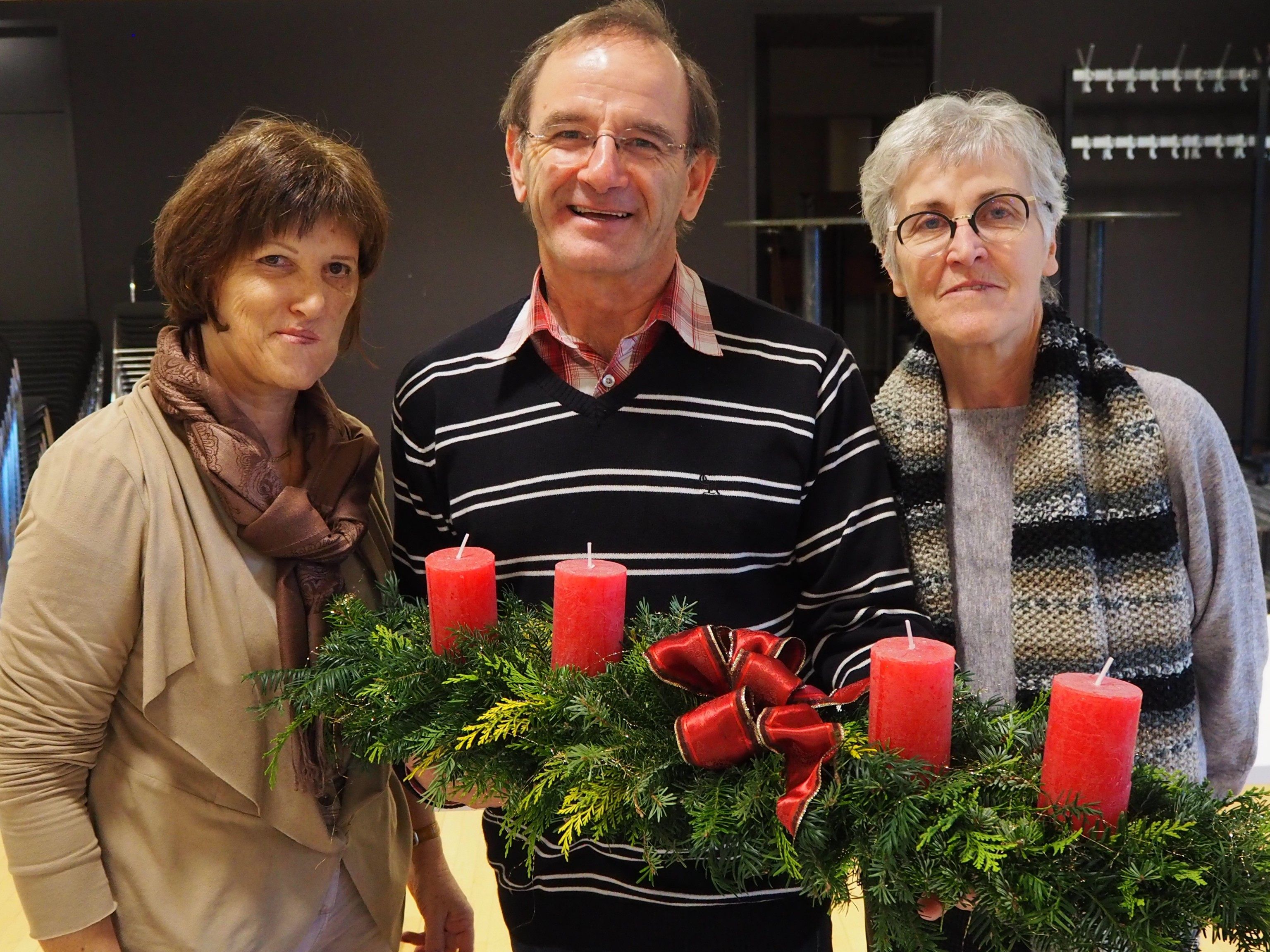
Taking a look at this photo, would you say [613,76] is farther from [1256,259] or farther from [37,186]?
[1256,259]

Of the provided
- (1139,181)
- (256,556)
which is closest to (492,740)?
(256,556)

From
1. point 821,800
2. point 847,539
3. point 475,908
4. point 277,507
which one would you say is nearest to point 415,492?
point 277,507

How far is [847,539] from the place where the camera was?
1395 millimetres

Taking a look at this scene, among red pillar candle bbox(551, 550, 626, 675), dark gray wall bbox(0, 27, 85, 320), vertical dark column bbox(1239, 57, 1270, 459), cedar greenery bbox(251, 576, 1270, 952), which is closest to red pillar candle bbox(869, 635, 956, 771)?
cedar greenery bbox(251, 576, 1270, 952)

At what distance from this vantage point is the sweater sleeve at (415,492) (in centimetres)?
151

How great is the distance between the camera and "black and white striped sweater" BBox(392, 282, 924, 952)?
1403 millimetres

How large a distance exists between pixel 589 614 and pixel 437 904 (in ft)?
2.69

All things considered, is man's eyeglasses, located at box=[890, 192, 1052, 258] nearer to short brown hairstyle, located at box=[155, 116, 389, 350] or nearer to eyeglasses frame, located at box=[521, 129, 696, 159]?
eyeglasses frame, located at box=[521, 129, 696, 159]

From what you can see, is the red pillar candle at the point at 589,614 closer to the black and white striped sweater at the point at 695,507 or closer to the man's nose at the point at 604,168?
the black and white striped sweater at the point at 695,507

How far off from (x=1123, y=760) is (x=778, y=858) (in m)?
0.31

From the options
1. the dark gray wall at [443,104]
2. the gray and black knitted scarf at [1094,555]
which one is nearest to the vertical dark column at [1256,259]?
the dark gray wall at [443,104]

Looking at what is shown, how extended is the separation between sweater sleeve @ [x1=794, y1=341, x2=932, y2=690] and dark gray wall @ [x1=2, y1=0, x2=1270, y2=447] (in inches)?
163

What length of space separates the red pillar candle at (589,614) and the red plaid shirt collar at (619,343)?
0.38 meters

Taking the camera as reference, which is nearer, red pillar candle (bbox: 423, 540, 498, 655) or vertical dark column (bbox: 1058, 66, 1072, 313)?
red pillar candle (bbox: 423, 540, 498, 655)
